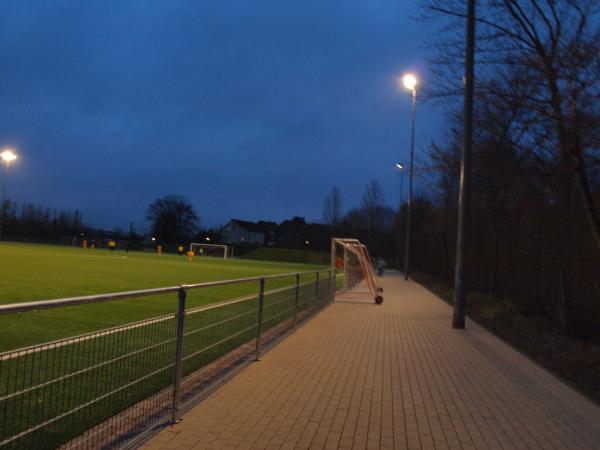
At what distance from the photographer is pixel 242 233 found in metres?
139

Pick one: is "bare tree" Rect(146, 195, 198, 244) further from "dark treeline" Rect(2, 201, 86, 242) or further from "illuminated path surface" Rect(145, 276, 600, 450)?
"illuminated path surface" Rect(145, 276, 600, 450)

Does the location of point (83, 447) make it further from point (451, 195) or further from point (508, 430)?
point (451, 195)

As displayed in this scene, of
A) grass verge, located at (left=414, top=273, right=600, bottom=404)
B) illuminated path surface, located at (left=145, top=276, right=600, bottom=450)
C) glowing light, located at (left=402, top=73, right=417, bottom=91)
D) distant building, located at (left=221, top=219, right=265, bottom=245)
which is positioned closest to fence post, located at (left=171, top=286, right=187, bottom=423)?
illuminated path surface, located at (left=145, top=276, right=600, bottom=450)

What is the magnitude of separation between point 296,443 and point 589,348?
27.0 ft

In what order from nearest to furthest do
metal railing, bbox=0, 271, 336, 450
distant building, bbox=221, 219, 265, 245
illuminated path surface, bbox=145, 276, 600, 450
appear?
1. metal railing, bbox=0, 271, 336, 450
2. illuminated path surface, bbox=145, 276, 600, 450
3. distant building, bbox=221, 219, 265, 245

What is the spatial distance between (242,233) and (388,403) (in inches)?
5258

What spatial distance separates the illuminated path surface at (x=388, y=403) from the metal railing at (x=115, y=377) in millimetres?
338

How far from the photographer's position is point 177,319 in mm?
5398

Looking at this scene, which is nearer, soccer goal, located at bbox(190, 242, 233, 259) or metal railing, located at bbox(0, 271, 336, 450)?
metal railing, located at bbox(0, 271, 336, 450)

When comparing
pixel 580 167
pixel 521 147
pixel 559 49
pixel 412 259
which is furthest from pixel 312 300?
pixel 412 259

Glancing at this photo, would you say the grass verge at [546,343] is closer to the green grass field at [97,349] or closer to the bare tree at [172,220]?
the green grass field at [97,349]

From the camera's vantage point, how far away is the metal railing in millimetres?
4090

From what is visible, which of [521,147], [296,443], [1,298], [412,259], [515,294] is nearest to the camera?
[296,443]

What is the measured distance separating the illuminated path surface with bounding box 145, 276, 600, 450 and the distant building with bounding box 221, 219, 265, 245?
12827cm
